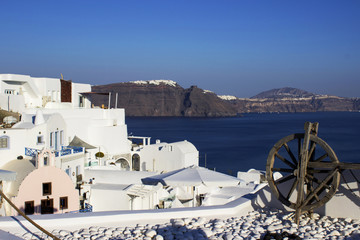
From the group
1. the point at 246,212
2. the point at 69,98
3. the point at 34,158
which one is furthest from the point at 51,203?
the point at 69,98

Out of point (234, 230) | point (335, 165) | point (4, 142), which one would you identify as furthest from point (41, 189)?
point (335, 165)

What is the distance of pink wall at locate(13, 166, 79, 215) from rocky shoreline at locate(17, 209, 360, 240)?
7.90 m

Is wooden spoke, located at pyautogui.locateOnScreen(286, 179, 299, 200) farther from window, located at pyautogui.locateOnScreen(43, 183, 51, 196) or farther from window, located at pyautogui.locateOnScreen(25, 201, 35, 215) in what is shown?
window, located at pyautogui.locateOnScreen(25, 201, 35, 215)

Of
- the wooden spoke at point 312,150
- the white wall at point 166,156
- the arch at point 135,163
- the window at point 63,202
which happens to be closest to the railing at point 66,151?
the window at point 63,202

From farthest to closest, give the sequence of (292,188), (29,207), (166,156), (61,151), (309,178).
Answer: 1. (166,156)
2. (61,151)
3. (29,207)
4. (292,188)
5. (309,178)

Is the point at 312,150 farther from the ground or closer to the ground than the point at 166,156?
farther from the ground

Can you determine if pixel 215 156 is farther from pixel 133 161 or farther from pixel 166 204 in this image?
pixel 166 204

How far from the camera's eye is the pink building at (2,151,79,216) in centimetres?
1330

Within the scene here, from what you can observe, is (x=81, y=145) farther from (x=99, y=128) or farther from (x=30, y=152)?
(x=30, y=152)

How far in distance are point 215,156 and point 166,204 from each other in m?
47.8

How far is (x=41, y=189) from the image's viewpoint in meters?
13.6

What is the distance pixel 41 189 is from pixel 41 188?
36 millimetres

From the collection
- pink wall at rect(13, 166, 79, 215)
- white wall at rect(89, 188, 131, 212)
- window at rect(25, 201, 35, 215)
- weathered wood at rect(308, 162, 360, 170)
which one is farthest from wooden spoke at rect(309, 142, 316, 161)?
window at rect(25, 201, 35, 215)

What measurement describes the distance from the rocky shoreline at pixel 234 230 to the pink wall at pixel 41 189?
Answer: 7902 mm
